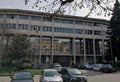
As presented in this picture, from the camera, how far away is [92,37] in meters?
87.0

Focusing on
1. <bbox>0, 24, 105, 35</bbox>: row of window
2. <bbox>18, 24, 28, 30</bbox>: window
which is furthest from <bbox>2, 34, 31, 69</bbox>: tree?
<bbox>18, 24, 28, 30</bbox>: window

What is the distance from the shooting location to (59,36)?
8062 cm

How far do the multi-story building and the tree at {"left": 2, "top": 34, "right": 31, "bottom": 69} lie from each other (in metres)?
16.1

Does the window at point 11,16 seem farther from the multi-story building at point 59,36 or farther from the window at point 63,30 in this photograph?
the window at point 63,30

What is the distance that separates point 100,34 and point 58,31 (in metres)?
16.7

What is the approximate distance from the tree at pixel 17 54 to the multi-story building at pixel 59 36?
1607 centimetres

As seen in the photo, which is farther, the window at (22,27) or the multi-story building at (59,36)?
the multi-story building at (59,36)

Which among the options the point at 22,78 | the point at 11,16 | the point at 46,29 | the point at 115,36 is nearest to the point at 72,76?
the point at 22,78

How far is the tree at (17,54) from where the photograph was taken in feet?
178

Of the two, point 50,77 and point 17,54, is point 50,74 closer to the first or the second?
point 50,77

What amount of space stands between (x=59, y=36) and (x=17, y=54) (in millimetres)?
27990

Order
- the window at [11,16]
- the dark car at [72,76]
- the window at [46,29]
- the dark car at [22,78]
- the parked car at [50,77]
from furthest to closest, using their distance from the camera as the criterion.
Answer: the window at [46,29], the window at [11,16], the dark car at [72,76], the parked car at [50,77], the dark car at [22,78]

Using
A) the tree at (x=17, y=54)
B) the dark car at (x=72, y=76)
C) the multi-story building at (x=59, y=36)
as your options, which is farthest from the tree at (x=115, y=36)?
the dark car at (x=72, y=76)

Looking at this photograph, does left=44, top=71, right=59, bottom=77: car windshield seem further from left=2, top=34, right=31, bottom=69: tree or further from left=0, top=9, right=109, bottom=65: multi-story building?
left=0, top=9, right=109, bottom=65: multi-story building
